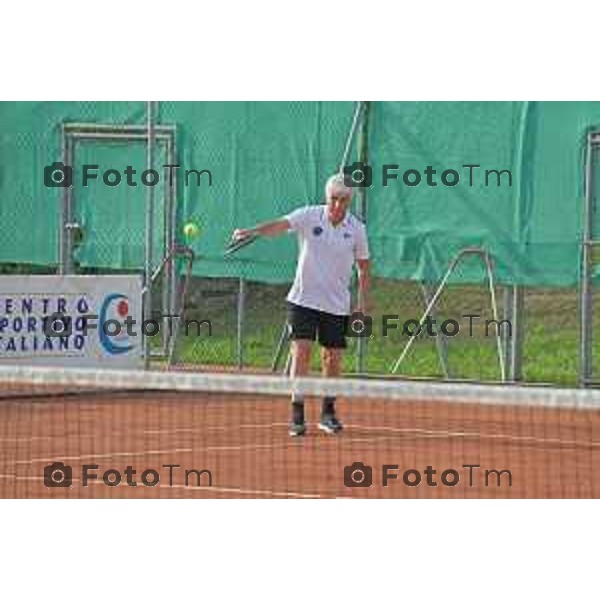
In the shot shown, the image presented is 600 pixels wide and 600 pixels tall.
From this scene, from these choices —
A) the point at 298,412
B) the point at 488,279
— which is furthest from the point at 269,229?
the point at 488,279

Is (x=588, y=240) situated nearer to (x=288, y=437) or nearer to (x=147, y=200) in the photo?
(x=147, y=200)

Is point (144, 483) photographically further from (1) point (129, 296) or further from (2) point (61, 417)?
(1) point (129, 296)

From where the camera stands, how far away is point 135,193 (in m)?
16.2

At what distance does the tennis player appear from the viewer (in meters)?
10.6

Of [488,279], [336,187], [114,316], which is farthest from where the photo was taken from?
[488,279]

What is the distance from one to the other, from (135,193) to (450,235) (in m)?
2.76

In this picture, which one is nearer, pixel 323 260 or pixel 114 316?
pixel 323 260

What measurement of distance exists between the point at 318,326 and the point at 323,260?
337 mm

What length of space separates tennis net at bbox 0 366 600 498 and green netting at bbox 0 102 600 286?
4.77 ft

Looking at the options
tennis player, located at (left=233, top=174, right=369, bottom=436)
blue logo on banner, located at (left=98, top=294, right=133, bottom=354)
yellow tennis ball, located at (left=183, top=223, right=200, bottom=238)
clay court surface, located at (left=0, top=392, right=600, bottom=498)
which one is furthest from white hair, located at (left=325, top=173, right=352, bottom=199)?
yellow tennis ball, located at (left=183, top=223, right=200, bottom=238)

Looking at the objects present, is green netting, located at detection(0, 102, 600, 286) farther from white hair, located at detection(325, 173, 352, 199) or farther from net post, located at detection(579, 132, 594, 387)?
white hair, located at detection(325, 173, 352, 199)

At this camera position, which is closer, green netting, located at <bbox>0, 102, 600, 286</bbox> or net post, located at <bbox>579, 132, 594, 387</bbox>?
net post, located at <bbox>579, 132, 594, 387</bbox>

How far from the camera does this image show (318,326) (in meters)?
10.7

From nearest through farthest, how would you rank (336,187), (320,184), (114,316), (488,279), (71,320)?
(336,187) → (71,320) → (114,316) → (488,279) → (320,184)
